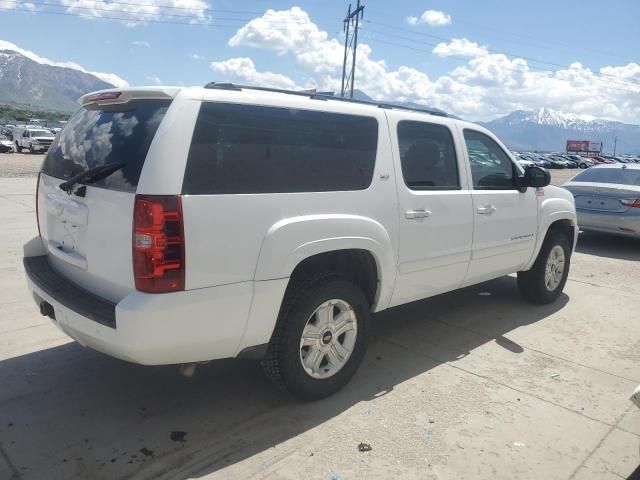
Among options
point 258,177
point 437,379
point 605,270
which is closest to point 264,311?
point 258,177

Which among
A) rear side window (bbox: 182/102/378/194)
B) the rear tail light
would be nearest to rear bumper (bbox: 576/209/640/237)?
the rear tail light

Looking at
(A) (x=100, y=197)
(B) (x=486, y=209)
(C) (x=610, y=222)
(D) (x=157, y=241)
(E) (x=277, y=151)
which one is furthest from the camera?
(C) (x=610, y=222)

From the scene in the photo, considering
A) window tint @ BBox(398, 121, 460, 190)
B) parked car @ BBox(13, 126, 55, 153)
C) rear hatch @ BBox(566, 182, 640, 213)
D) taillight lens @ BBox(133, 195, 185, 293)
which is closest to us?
taillight lens @ BBox(133, 195, 185, 293)

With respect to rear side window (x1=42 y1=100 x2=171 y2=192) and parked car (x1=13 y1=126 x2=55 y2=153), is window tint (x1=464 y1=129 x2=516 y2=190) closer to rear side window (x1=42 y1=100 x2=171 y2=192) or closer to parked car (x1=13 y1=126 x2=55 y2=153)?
rear side window (x1=42 y1=100 x2=171 y2=192)

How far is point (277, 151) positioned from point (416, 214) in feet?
4.05

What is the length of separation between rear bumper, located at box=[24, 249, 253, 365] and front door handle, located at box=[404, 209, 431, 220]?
53.9 inches

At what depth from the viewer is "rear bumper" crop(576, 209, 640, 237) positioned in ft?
28.6

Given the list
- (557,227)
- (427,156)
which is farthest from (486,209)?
(557,227)

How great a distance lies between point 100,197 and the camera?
2715mm

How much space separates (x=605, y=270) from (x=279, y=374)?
6276 millimetres

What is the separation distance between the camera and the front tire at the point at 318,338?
3113 millimetres

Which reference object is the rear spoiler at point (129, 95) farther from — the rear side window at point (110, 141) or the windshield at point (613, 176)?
the windshield at point (613, 176)

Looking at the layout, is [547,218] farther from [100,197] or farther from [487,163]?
[100,197]

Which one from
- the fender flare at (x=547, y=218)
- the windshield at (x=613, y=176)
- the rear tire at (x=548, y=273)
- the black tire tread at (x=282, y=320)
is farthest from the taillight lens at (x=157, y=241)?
the windshield at (x=613, y=176)
